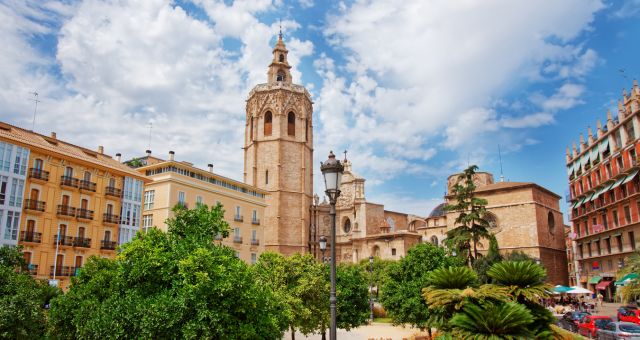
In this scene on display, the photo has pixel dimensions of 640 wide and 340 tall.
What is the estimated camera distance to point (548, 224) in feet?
152

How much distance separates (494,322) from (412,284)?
8003 millimetres

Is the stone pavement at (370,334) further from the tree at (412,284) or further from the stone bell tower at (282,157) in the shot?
the stone bell tower at (282,157)

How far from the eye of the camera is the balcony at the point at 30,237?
2486cm

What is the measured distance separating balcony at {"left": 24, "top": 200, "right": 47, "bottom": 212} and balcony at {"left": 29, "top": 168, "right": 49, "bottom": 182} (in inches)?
51.6

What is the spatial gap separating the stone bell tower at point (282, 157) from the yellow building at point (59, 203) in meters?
25.2

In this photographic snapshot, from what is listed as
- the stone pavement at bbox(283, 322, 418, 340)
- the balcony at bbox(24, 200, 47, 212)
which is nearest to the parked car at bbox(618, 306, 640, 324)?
the stone pavement at bbox(283, 322, 418, 340)

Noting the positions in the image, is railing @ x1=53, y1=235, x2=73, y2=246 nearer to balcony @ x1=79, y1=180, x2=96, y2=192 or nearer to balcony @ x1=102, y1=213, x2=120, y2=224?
balcony @ x1=102, y1=213, x2=120, y2=224

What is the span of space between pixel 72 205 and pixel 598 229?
39176 mm

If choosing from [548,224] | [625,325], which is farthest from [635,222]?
[625,325]

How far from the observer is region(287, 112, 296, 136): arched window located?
5938cm

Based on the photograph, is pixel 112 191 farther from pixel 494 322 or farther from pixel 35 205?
pixel 494 322

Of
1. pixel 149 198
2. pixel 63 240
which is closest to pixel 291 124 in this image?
pixel 149 198

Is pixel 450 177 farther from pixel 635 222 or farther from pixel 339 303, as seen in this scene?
pixel 339 303

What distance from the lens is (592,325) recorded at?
18.5 meters
